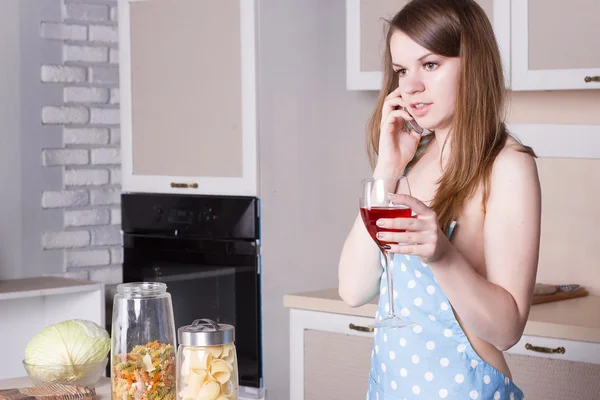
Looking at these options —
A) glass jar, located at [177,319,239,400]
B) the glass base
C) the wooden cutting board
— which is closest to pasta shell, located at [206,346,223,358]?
glass jar, located at [177,319,239,400]

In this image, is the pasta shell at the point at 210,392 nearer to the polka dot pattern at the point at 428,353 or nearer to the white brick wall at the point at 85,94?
the polka dot pattern at the point at 428,353

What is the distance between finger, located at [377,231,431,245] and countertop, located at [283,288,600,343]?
1310mm

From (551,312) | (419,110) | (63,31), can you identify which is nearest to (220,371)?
(419,110)

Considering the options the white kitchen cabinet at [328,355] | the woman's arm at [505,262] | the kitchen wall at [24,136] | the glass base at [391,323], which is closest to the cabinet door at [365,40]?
the white kitchen cabinet at [328,355]

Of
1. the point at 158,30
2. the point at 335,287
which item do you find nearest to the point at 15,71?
the point at 158,30

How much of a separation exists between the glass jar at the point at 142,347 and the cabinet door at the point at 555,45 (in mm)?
1605

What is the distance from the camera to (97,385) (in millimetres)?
1997

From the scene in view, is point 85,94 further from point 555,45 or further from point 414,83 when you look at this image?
point 414,83

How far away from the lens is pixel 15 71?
3764mm

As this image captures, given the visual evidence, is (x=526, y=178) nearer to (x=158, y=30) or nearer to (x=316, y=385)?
(x=316, y=385)

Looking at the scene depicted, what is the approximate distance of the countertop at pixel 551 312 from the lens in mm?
2463

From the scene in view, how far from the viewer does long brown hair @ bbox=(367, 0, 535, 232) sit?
5.11 ft

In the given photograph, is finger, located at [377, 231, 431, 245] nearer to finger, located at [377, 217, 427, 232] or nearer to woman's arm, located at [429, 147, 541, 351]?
finger, located at [377, 217, 427, 232]

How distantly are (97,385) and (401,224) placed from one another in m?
1.00
